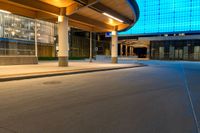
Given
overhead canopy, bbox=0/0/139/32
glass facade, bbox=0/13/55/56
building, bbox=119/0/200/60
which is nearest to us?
overhead canopy, bbox=0/0/139/32

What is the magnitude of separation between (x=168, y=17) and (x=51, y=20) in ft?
176

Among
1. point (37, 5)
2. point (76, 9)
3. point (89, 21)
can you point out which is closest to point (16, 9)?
point (37, 5)

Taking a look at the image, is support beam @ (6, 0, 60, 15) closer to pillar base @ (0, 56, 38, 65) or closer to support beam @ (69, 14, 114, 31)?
support beam @ (69, 14, 114, 31)

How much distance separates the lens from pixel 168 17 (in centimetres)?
7031

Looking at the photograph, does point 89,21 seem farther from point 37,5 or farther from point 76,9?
point 37,5

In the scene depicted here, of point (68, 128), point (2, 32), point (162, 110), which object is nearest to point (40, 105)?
point (68, 128)

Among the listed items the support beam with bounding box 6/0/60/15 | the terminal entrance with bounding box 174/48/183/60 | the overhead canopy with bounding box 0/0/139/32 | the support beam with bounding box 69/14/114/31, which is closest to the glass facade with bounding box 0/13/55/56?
the overhead canopy with bounding box 0/0/139/32

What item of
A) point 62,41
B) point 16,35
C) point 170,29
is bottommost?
point 62,41

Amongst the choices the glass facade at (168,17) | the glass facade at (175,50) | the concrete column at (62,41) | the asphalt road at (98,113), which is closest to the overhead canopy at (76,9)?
the concrete column at (62,41)

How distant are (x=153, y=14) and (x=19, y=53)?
58.7 meters

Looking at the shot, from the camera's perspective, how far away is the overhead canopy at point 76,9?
19.3m

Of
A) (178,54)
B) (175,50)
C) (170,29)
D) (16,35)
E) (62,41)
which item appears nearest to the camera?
(62,41)

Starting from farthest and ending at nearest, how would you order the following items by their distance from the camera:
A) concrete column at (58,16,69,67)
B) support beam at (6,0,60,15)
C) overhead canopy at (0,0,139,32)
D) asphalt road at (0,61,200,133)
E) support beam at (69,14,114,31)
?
support beam at (69,14,114,31)
concrete column at (58,16,69,67)
overhead canopy at (0,0,139,32)
support beam at (6,0,60,15)
asphalt road at (0,61,200,133)

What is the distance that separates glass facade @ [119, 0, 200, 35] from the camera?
6531 cm
